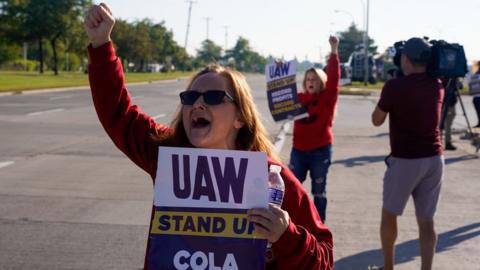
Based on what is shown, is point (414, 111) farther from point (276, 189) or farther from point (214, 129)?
point (276, 189)

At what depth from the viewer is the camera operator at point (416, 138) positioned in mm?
4992

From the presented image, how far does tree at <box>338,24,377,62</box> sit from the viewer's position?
4390 inches

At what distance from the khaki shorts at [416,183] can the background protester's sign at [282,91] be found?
86.9 inches

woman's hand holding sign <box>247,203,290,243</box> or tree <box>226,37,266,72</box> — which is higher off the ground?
tree <box>226,37,266,72</box>

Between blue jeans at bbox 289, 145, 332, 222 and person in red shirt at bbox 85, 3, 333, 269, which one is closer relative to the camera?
person in red shirt at bbox 85, 3, 333, 269

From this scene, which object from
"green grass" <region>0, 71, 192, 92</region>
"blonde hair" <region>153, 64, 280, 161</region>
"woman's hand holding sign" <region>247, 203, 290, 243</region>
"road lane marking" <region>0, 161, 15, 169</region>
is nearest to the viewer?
"woman's hand holding sign" <region>247, 203, 290, 243</region>

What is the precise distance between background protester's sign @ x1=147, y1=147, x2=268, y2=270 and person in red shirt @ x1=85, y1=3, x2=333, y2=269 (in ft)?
0.35

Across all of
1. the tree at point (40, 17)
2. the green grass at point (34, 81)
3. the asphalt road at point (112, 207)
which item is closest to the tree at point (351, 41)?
the tree at point (40, 17)

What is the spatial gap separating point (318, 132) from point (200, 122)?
13.9 ft

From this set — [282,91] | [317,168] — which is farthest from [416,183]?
[282,91]

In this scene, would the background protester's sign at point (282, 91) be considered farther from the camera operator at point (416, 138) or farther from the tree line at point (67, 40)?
the tree line at point (67, 40)

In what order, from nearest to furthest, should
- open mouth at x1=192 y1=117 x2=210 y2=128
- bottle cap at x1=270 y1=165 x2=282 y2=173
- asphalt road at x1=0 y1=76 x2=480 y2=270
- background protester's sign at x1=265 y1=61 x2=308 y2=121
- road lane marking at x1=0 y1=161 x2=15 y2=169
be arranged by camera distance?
bottle cap at x1=270 y1=165 x2=282 y2=173
open mouth at x1=192 y1=117 x2=210 y2=128
asphalt road at x1=0 y1=76 x2=480 y2=270
background protester's sign at x1=265 y1=61 x2=308 y2=121
road lane marking at x1=0 y1=161 x2=15 y2=169

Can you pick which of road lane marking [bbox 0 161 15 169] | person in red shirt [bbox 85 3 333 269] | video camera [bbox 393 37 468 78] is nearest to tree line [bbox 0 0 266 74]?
road lane marking [bbox 0 161 15 169]

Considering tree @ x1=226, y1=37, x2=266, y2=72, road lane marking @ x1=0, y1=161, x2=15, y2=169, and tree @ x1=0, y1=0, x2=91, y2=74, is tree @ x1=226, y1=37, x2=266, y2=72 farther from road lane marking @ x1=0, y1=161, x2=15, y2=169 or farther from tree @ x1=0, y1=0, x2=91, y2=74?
road lane marking @ x1=0, y1=161, x2=15, y2=169
